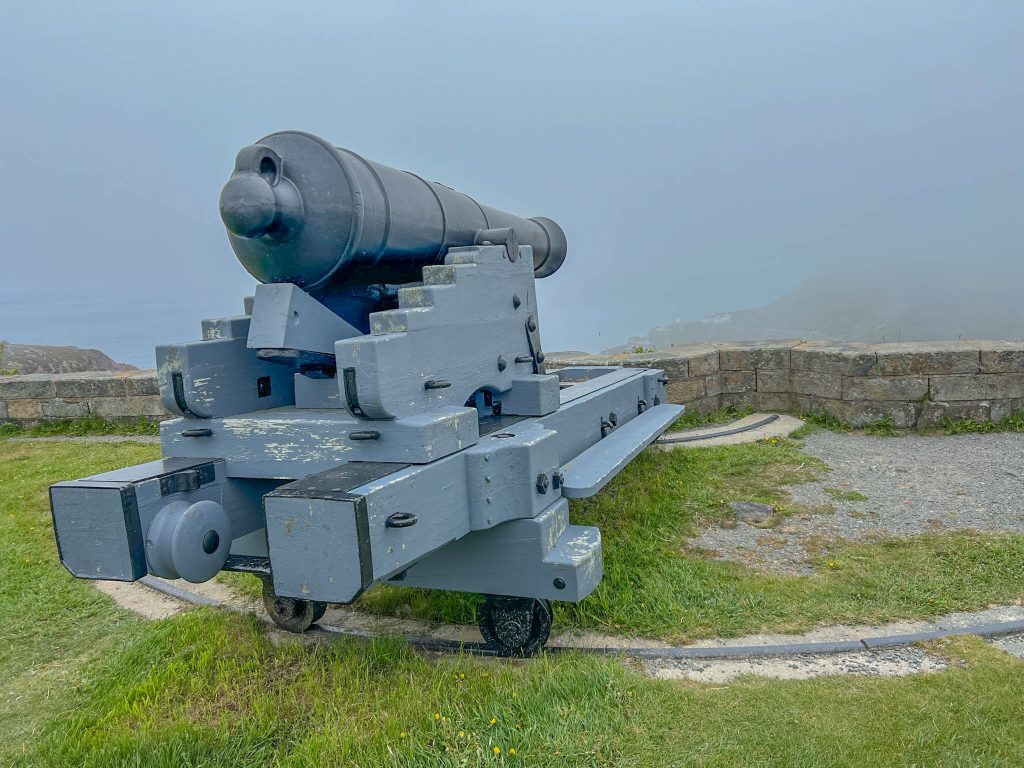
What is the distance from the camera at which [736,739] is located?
2135mm

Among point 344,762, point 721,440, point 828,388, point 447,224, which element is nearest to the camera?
point 344,762

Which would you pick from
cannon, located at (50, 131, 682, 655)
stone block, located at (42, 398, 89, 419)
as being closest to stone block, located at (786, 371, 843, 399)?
cannon, located at (50, 131, 682, 655)

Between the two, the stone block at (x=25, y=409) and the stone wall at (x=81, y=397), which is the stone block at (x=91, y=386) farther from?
the stone block at (x=25, y=409)

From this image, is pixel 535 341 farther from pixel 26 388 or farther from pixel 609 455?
pixel 26 388

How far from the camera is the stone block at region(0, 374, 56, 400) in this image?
25.9 ft

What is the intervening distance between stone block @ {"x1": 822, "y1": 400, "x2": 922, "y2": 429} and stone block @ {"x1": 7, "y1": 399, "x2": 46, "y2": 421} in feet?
24.9

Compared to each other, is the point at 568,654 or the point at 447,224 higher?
the point at 447,224

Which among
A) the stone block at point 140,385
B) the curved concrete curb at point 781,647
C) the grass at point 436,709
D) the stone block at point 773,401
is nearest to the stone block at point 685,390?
the stone block at point 773,401

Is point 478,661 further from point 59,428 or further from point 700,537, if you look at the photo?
point 59,428

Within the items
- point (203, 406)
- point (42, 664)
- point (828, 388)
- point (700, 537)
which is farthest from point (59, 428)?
point (828, 388)

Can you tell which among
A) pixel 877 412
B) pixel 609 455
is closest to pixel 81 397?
pixel 609 455

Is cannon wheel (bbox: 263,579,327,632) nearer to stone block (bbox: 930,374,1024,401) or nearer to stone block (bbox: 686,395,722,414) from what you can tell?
stone block (bbox: 686,395,722,414)

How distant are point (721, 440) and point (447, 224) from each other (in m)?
3.54

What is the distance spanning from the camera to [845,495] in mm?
4547
